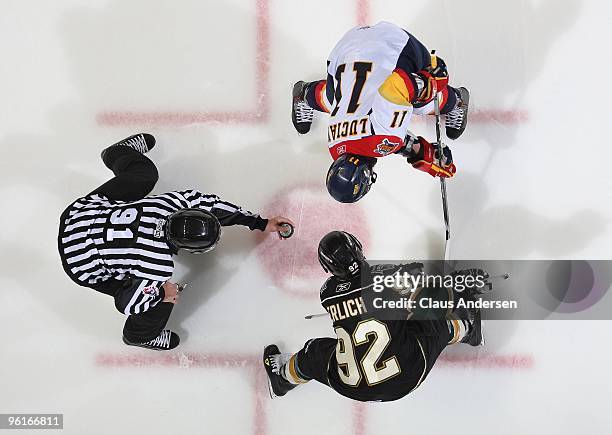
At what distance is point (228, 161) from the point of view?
424 cm

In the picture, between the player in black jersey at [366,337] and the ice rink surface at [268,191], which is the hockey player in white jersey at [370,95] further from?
the ice rink surface at [268,191]

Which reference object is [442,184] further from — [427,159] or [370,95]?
[370,95]

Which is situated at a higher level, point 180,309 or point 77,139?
point 77,139

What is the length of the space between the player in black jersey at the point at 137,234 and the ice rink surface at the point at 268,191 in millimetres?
397

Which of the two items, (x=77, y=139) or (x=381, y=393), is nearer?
(x=381, y=393)

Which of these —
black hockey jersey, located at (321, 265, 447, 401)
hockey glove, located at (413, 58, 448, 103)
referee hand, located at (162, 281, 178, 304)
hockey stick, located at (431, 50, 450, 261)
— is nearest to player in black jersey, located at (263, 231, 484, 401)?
black hockey jersey, located at (321, 265, 447, 401)

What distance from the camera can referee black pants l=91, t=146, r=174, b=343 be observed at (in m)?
3.73

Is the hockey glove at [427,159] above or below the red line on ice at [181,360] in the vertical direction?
above

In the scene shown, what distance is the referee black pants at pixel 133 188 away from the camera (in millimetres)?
3726

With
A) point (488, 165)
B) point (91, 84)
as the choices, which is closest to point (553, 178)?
point (488, 165)

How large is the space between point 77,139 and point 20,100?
0.56 m

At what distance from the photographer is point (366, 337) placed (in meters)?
3.14

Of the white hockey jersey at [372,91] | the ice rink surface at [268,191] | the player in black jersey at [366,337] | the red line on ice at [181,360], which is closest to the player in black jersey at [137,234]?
the red line on ice at [181,360]

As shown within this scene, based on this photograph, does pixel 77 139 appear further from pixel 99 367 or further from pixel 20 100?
pixel 99 367
